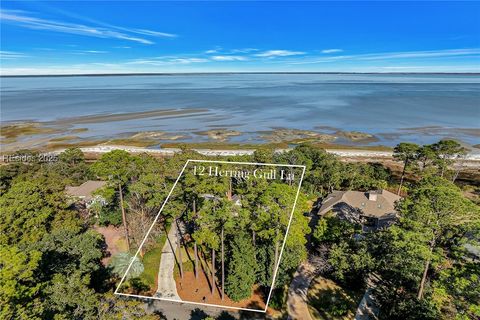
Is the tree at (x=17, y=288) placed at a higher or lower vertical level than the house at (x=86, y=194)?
higher

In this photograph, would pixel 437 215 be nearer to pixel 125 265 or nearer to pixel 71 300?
pixel 71 300

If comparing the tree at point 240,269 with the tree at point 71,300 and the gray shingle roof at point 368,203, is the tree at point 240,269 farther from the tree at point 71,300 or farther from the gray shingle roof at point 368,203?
the gray shingle roof at point 368,203

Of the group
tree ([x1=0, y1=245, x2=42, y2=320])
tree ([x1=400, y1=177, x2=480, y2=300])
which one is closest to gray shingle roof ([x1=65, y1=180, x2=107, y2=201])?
tree ([x1=0, y1=245, x2=42, y2=320])

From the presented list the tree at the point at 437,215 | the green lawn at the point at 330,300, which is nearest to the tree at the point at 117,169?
the green lawn at the point at 330,300

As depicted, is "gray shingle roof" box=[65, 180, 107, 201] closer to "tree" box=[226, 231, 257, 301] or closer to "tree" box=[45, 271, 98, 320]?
"tree" box=[45, 271, 98, 320]

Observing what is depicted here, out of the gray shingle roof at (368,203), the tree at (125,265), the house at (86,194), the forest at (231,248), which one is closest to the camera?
the forest at (231,248)

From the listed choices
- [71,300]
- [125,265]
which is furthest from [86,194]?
[71,300]
